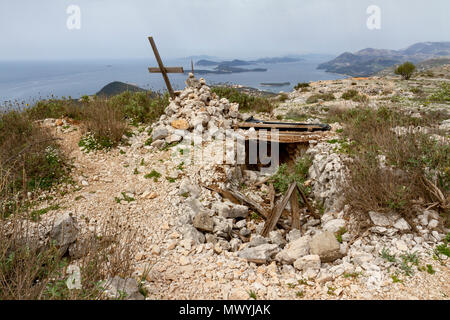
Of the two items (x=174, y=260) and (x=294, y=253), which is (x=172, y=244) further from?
(x=294, y=253)

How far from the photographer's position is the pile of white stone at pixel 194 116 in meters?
7.93

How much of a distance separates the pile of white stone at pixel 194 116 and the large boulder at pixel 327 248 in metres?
4.84

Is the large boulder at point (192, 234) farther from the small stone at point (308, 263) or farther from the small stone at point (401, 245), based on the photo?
the small stone at point (401, 245)

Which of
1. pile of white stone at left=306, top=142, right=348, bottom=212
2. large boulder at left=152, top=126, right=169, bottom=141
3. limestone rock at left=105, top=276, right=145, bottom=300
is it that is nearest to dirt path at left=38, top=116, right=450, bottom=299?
limestone rock at left=105, top=276, right=145, bottom=300

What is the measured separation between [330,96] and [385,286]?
1896cm

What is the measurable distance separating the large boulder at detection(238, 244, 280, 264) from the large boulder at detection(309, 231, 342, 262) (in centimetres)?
67

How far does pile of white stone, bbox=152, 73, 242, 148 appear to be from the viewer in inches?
312

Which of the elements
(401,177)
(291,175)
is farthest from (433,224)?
(291,175)

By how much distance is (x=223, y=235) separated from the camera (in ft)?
16.5

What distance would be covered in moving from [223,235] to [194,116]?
15.2 feet

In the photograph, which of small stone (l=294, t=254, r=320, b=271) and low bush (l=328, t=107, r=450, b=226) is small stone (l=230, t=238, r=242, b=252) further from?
low bush (l=328, t=107, r=450, b=226)

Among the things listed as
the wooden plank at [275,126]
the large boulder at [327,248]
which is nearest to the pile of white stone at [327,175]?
the wooden plank at [275,126]

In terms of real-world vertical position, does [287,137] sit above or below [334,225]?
above

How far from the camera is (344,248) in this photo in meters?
4.14
